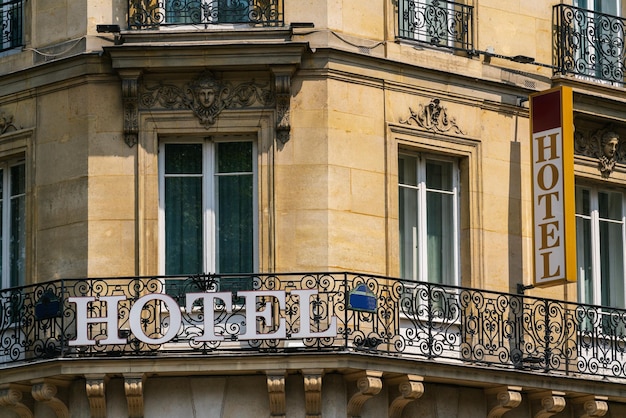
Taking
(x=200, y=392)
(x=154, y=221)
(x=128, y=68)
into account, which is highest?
(x=128, y=68)

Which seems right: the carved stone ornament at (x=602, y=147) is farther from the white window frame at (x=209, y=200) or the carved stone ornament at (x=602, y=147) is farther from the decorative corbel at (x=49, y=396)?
the decorative corbel at (x=49, y=396)

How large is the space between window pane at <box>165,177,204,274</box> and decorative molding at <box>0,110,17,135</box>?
2.51 m

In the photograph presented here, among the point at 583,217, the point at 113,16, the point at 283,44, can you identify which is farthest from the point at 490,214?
the point at 113,16


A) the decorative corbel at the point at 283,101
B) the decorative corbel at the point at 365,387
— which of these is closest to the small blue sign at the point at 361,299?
the decorative corbel at the point at 365,387

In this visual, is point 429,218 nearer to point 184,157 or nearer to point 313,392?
point 184,157

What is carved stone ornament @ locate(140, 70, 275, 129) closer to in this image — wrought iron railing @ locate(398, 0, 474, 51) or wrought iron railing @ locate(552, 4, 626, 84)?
wrought iron railing @ locate(398, 0, 474, 51)

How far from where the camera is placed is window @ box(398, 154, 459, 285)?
104 feet

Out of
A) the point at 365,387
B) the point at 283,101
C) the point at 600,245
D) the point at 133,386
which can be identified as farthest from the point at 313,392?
the point at 600,245

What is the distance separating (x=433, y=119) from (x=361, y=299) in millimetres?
3287

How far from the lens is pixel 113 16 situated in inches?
1224

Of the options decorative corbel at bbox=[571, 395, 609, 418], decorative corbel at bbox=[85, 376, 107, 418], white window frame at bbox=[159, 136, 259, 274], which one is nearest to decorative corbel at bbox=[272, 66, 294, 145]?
white window frame at bbox=[159, 136, 259, 274]

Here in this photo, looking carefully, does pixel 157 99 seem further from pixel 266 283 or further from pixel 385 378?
pixel 385 378

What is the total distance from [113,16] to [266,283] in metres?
4.36

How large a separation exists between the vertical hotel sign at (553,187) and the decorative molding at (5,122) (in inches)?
290
